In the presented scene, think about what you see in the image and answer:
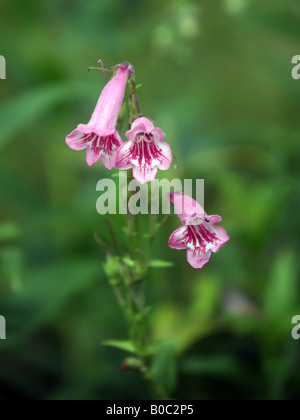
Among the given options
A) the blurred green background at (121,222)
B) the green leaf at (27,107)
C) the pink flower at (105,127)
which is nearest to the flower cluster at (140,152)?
the pink flower at (105,127)

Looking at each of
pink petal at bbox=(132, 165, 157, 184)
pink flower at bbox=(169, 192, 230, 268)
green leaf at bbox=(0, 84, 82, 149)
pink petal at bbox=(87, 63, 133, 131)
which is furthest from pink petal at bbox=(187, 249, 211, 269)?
green leaf at bbox=(0, 84, 82, 149)

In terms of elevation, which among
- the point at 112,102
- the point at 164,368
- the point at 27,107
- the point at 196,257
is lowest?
the point at 164,368

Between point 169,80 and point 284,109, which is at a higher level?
point 169,80

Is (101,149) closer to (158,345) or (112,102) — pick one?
(112,102)


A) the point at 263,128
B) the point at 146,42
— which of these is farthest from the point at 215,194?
the point at 146,42

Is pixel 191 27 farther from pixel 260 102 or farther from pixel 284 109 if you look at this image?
pixel 260 102

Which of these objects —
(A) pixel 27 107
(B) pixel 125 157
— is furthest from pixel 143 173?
(A) pixel 27 107
